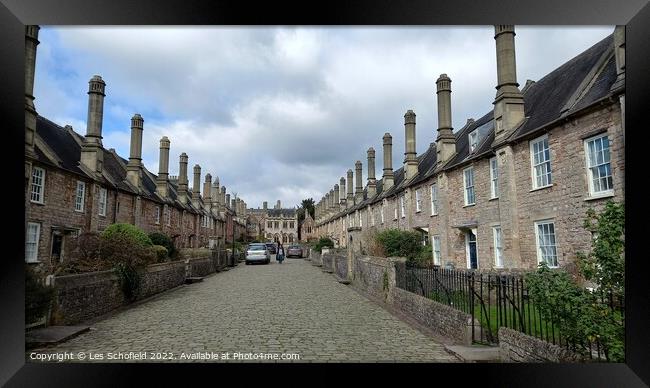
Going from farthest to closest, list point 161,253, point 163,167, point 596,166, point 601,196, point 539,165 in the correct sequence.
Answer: point 163,167, point 161,253, point 539,165, point 596,166, point 601,196

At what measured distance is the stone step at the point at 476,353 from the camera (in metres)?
5.73

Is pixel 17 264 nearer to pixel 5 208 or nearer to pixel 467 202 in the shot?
pixel 5 208

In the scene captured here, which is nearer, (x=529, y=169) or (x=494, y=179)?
(x=529, y=169)

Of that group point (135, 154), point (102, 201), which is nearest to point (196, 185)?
point (135, 154)

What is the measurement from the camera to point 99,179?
19641 millimetres

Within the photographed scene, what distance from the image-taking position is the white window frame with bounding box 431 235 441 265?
1993 cm

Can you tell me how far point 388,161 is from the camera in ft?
96.6

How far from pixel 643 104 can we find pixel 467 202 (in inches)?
497

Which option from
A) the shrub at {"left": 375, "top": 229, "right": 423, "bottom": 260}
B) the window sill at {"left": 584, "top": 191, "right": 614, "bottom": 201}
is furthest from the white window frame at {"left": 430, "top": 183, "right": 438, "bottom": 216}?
the window sill at {"left": 584, "top": 191, "right": 614, "bottom": 201}

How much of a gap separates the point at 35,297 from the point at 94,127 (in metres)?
14.7

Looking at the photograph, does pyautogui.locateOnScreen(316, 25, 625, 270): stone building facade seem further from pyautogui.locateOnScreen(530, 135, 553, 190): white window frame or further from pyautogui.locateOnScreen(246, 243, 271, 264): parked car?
pyautogui.locateOnScreen(246, 243, 271, 264): parked car

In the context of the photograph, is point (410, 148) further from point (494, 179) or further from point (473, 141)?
point (494, 179)

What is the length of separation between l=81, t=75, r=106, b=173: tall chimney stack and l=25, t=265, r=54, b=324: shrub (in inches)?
542

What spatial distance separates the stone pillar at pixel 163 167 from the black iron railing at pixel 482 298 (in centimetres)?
2377
